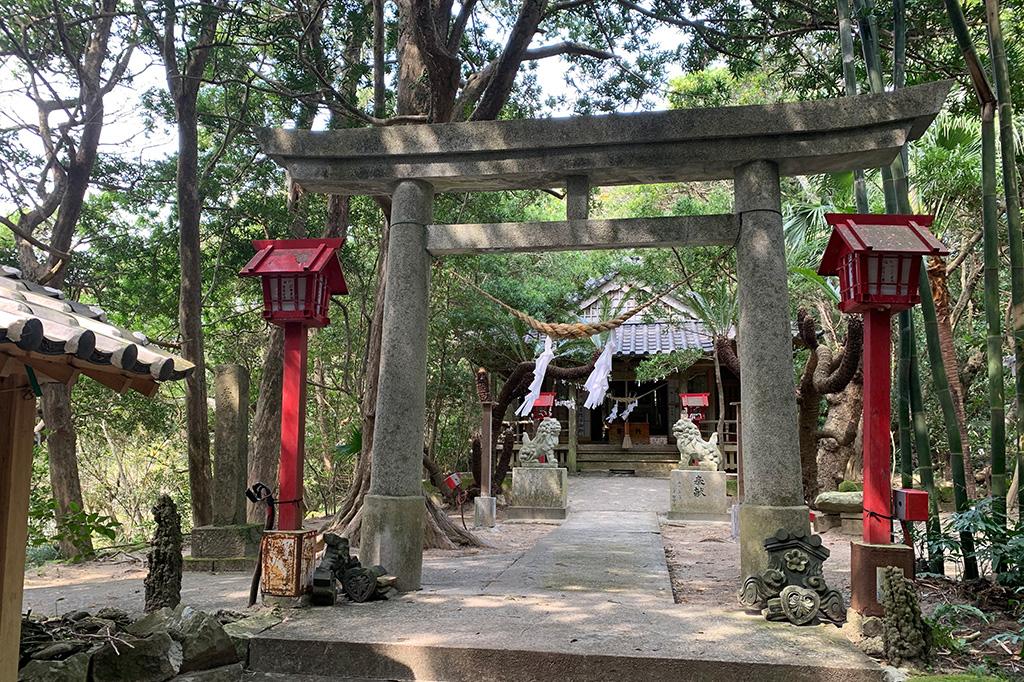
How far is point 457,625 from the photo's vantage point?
5.04 meters

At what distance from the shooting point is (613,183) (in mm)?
6680

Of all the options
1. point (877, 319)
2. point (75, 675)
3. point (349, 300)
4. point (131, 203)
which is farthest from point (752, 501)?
point (349, 300)

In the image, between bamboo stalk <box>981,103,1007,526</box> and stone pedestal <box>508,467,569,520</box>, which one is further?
stone pedestal <box>508,467,569,520</box>

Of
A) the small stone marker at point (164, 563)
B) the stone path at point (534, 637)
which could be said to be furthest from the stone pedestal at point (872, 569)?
the small stone marker at point (164, 563)

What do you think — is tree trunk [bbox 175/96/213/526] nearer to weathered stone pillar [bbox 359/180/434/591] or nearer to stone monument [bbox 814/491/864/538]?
weathered stone pillar [bbox 359/180/434/591]

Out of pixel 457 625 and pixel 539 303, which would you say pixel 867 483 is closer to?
pixel 457 625

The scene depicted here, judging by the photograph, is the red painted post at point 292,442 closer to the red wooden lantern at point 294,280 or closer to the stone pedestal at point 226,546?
the red wooden lantern at point 294,280

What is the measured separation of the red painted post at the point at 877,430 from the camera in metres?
5.06

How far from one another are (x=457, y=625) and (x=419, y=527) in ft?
4.47

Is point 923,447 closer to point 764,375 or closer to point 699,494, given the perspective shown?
point 764,375

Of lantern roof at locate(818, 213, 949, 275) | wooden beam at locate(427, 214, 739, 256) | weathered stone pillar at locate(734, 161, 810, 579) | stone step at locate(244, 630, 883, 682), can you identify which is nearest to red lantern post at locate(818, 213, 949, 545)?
lantern roof at locate(818, 213, 949, 275)

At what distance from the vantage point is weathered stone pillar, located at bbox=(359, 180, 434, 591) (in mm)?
6133

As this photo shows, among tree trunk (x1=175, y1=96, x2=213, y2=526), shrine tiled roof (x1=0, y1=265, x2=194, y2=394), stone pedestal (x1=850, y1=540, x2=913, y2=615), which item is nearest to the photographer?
shrine tiled roof (x1=0, y1=265, x2=194, y2=394)

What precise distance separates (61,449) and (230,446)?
9.23 feet
